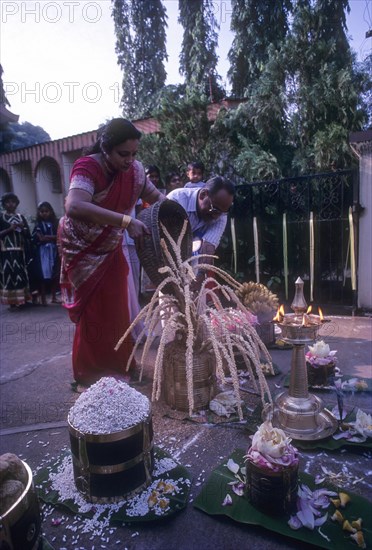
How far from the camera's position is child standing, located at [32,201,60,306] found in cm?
688

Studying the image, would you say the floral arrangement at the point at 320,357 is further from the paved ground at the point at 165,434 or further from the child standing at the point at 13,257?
the child standing at the point at 13,257

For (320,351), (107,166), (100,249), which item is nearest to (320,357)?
(320,351)

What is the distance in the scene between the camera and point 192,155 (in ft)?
24.2

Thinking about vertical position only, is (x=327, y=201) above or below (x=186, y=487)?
above

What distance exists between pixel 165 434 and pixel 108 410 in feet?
2.18

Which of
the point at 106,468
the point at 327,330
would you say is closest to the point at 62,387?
the point at 106,468

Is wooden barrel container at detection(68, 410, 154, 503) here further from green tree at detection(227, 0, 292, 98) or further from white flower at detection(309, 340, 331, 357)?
green tree at detection(227, 0, 292, 98)

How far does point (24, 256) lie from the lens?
22.0 ft

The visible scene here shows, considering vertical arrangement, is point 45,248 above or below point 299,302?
above

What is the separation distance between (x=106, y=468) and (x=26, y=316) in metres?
5.02

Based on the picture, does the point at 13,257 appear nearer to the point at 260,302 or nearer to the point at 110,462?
the point at 260,302

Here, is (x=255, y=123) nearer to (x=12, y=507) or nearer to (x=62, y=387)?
(x=62, y=387)

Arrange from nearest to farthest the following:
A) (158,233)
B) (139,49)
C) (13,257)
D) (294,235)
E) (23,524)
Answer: (23,524) → (158,233) → (294,235) → (13,257) → (139,49)

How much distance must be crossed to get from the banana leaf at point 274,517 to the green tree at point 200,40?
56.3 ft
